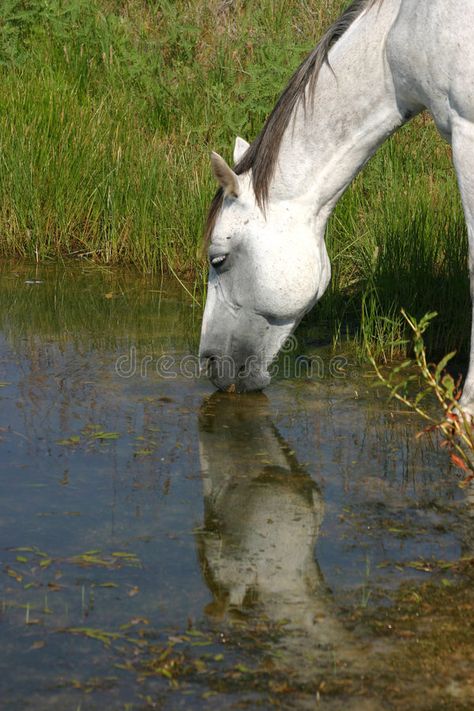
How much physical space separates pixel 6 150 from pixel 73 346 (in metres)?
2.33

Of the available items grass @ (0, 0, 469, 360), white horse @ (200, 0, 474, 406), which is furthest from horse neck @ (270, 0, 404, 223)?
grass @ (0, 0, 469, 360)

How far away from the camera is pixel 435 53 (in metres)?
4.26

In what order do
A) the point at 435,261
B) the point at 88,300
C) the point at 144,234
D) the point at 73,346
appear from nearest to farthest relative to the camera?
the point at 73,346 → the point at 435,261 → the point at 88,300 → the point at 144,234

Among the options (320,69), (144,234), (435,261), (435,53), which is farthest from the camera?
(144,234)

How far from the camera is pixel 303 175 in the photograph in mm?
4625

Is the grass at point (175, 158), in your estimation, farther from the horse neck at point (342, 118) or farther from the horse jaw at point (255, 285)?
the horse neck at point (342, 118)

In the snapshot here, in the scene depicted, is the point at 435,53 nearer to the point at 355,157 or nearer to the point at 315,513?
the point at 355,157

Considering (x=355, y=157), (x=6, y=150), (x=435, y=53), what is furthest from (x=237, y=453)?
(x=6, y=150)

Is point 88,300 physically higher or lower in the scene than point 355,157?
lower
